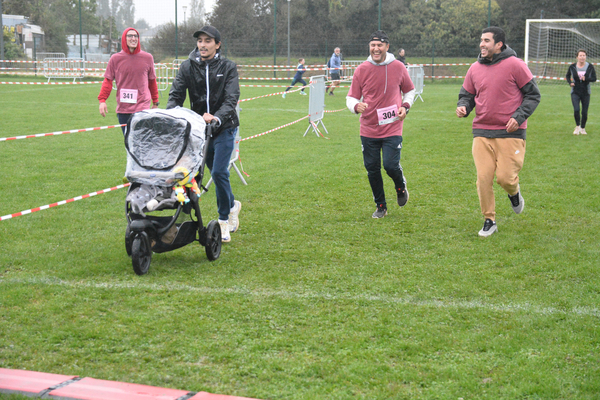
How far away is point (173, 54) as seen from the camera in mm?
42312

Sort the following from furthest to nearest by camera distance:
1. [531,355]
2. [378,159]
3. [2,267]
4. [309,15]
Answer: [309,15], [378,159], [2,267], [531,355]

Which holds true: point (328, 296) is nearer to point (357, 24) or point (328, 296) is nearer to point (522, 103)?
point (522, 103)

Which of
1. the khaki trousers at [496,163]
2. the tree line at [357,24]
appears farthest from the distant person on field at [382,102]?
the tree line at [357,24]

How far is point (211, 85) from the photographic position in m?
5.88

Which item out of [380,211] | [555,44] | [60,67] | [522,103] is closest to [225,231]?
[380,211]

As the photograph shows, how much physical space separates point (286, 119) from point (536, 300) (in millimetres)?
13692

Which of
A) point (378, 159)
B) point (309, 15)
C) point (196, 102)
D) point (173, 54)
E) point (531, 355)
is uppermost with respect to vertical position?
point (309, 15)

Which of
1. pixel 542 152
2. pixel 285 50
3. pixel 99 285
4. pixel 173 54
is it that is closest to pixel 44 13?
pixel 173 54

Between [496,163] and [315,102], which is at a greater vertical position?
[315,102]

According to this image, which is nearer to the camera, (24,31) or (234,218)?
(234,218)

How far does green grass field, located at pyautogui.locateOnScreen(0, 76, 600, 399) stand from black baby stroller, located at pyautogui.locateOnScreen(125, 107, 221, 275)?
0.31 m

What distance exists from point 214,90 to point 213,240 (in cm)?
147

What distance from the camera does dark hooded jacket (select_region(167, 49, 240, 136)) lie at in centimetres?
581

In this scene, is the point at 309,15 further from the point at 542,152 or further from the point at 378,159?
the point at 378,159
